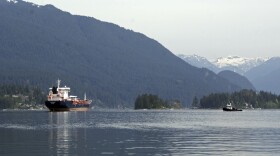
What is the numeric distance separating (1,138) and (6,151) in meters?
22.0

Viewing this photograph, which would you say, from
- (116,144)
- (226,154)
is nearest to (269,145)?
(226,154)

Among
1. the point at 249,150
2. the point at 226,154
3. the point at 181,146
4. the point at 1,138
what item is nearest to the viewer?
the point at 226,154

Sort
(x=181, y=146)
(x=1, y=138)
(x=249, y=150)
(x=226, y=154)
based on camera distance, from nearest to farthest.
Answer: (x=226, y=154)
(x=249, y=150)
(x=181, y=146)
(x=1, y=138)

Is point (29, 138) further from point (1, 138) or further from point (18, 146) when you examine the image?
point (18, 146)

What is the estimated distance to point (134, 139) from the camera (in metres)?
100

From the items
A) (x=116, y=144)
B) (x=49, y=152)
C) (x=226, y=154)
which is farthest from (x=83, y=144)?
(x=226, y=154)

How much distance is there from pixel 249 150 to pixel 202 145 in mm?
9578

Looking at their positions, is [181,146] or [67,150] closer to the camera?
[67,150]

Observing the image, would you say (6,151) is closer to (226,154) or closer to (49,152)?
(49,152)

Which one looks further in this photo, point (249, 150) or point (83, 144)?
point (83, 144)

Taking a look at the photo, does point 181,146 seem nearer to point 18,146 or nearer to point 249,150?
point 249,150

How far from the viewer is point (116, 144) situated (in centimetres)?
8938

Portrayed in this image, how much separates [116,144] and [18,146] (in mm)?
13301

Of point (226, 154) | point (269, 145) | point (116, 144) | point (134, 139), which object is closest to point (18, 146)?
point (116, 144)
